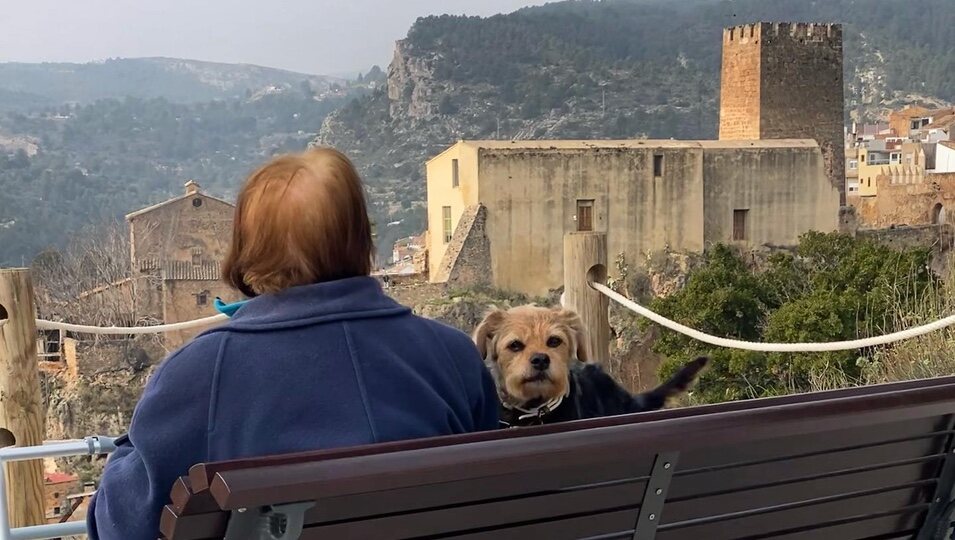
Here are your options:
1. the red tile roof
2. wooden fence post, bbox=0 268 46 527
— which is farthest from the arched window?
wooden fence post, bbox=0 268 46 527

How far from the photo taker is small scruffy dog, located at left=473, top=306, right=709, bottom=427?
221 cm

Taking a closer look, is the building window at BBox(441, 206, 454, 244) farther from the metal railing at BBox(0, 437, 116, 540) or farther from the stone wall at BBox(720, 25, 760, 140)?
the metal railing at BBox(0, 437, 116, 540)

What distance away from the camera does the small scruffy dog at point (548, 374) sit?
7.26ft

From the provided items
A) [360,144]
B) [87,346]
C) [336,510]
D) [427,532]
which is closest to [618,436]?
[427,532]

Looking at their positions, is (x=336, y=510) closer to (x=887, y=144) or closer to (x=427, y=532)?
(x=427, y=532)

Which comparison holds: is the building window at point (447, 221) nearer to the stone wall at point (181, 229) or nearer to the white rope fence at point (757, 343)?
the stone wall at point (181, 229)

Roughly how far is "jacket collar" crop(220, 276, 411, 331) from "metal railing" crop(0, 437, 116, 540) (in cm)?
66

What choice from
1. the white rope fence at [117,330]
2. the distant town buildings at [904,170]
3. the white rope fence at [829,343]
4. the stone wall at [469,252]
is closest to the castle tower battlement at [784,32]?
the distant town buildings at [904,170]

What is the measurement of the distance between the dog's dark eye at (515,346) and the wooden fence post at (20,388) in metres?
2.07

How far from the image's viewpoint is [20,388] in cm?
361

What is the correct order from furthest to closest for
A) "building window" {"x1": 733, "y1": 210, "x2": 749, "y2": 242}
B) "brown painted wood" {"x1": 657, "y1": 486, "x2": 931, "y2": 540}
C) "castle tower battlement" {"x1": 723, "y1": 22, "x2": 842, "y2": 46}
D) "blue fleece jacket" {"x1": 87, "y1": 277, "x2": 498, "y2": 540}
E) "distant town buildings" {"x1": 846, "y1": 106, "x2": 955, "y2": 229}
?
1. "distant town buildings" {"x1": 846, "y1": 106, "x2": 955, "y2": 229}
2. "castle tower battlement" {"x1": 723, "y1": 22, "x2": 842, "y2": 46}
3. "building window" {"x1": 733, "y1": 210, "x2": 749, "y2": 242}
4. "brown painted wood" {"x1": 657, "y1": 486, "x2": 931, "y2": 540}
5. "blue fleece jacket" {"x1": 87, "y1": 277, "x2": 498, "y2": 540}

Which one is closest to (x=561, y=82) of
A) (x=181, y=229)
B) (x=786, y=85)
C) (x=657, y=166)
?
(x=786, y=85)

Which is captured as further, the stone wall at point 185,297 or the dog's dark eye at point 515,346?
the stone wall at point 185,297

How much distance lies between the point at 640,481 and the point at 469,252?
69.2 feet
